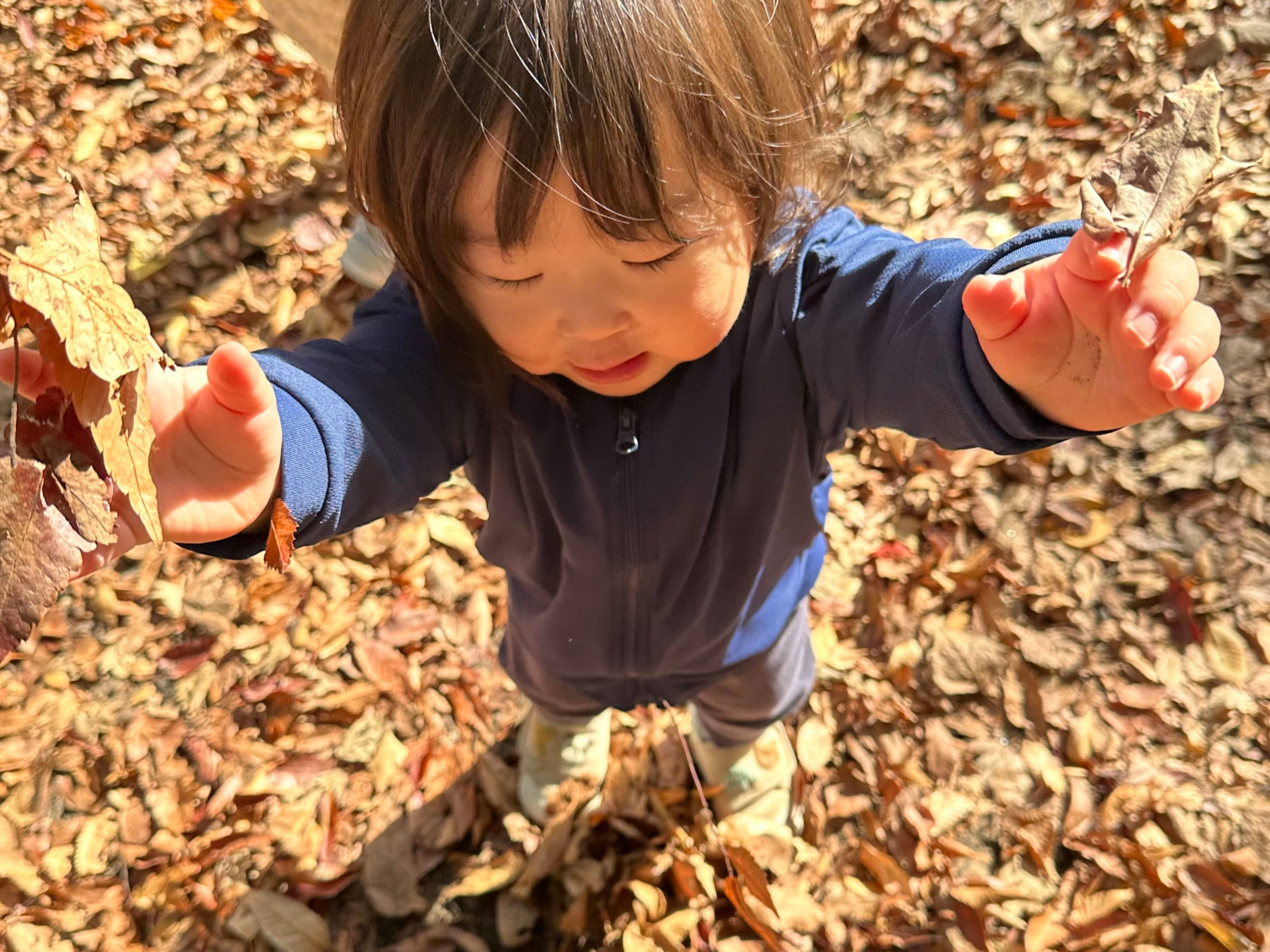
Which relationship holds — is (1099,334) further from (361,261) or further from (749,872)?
(361,261)

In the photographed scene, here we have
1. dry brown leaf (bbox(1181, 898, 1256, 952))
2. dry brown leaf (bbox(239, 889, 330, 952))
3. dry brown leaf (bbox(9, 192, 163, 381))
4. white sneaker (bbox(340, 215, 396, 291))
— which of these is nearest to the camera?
dry brown leaf (bbox(9, 192, 163, 381))

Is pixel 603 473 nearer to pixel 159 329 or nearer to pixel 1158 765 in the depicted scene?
pixel 1158 765

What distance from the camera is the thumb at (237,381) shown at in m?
0.81

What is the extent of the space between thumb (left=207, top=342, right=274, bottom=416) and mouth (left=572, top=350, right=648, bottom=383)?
1.00 ft

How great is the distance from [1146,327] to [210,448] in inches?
29.8

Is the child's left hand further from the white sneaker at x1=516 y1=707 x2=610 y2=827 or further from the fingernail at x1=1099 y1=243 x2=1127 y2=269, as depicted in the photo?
the white sneaker at x1=516 y1=707 x2=610 y2=827

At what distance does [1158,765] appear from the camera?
2018mm

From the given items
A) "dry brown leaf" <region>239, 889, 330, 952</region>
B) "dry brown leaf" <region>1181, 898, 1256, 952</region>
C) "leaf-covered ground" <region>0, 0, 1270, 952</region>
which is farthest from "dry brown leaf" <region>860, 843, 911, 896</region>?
"dry brown leaf" <region>239, 889, 330, 952</region>

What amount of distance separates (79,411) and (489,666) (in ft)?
5.47

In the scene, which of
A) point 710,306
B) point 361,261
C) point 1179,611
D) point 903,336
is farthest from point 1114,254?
point 361,261

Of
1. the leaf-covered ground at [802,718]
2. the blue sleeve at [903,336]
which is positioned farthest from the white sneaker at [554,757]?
the blue sleeve at [903,336]

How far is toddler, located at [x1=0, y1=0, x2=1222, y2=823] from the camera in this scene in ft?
2.69

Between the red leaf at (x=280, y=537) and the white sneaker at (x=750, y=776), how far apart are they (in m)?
1.24

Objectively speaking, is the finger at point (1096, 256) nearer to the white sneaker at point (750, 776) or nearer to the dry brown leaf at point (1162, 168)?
the dry brown leaf at point (1162, 168)
